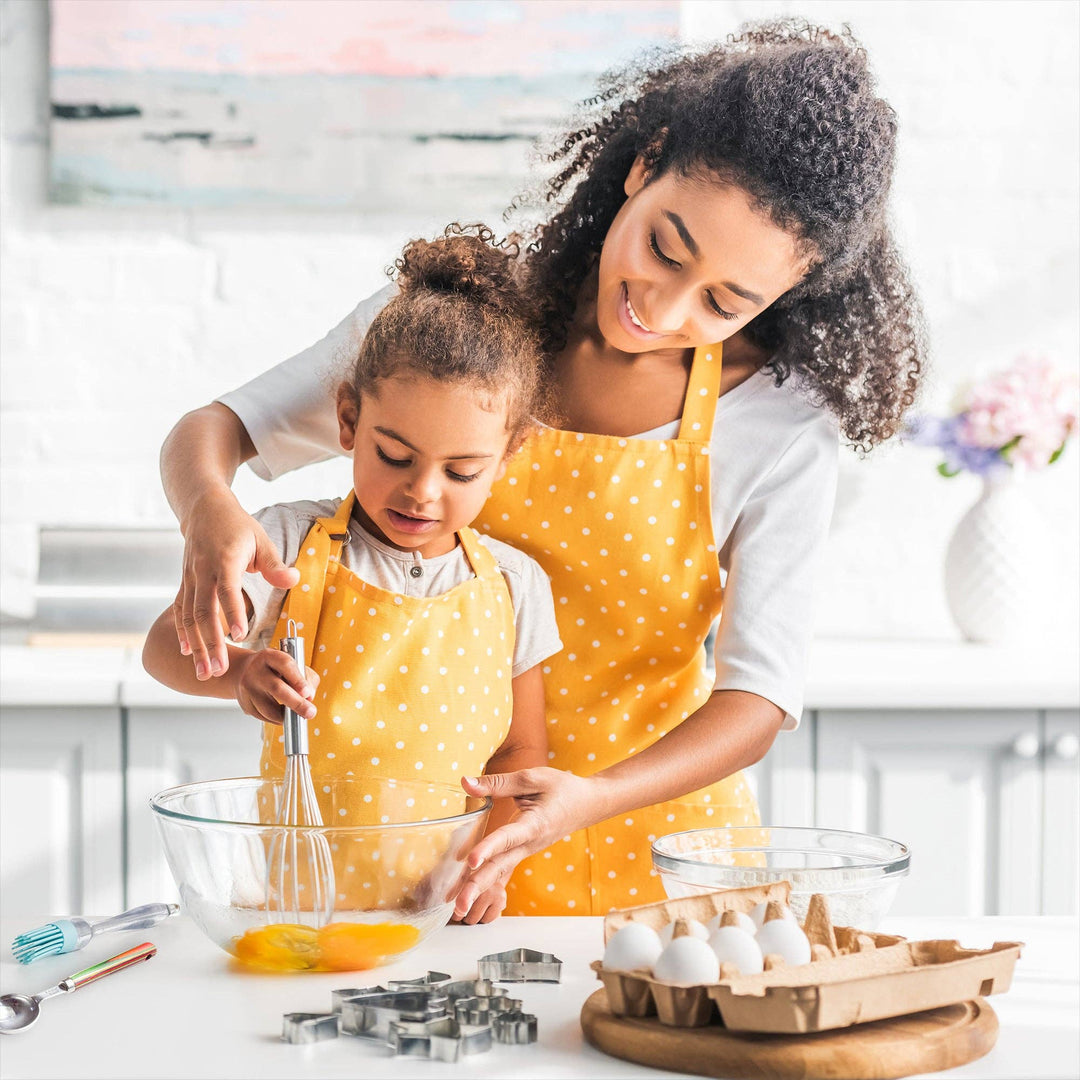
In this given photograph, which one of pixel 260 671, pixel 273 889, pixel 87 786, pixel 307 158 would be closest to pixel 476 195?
pixel 307 158

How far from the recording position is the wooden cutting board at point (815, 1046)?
2.12ft

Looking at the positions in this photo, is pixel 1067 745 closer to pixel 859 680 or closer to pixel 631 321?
pixel 859 680

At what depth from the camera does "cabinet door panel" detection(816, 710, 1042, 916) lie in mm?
1902

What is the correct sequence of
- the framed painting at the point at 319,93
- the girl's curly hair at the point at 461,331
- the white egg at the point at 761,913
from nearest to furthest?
the white egg at the point at 761,913
the girl's curly hair at the point at 461,331
the framed painting at the point at 319,93

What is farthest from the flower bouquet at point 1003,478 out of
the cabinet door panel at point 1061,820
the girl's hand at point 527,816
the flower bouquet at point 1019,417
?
the girl's hand at point 527,816

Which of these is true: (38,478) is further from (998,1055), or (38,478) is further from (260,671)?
(998,1055)

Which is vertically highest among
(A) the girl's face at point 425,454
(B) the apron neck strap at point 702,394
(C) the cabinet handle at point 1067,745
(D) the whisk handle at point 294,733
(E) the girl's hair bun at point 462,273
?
(E) the girl's hair bun at point 462,273

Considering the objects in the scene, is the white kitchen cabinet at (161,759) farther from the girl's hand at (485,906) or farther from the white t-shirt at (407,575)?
the girl's hand at (485,906)

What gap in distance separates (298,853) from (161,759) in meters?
1.14

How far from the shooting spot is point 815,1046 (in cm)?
65

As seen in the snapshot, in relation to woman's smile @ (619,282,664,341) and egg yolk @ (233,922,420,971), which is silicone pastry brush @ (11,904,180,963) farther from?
woman's smile @ (619,282,664,341)

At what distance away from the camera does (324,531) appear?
3.64 ft

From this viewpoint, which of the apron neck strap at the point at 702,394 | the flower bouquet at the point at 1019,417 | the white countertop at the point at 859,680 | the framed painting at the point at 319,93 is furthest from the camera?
the framed painting at the point at 319,93

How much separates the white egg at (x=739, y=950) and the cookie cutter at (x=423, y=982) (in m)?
0.17
